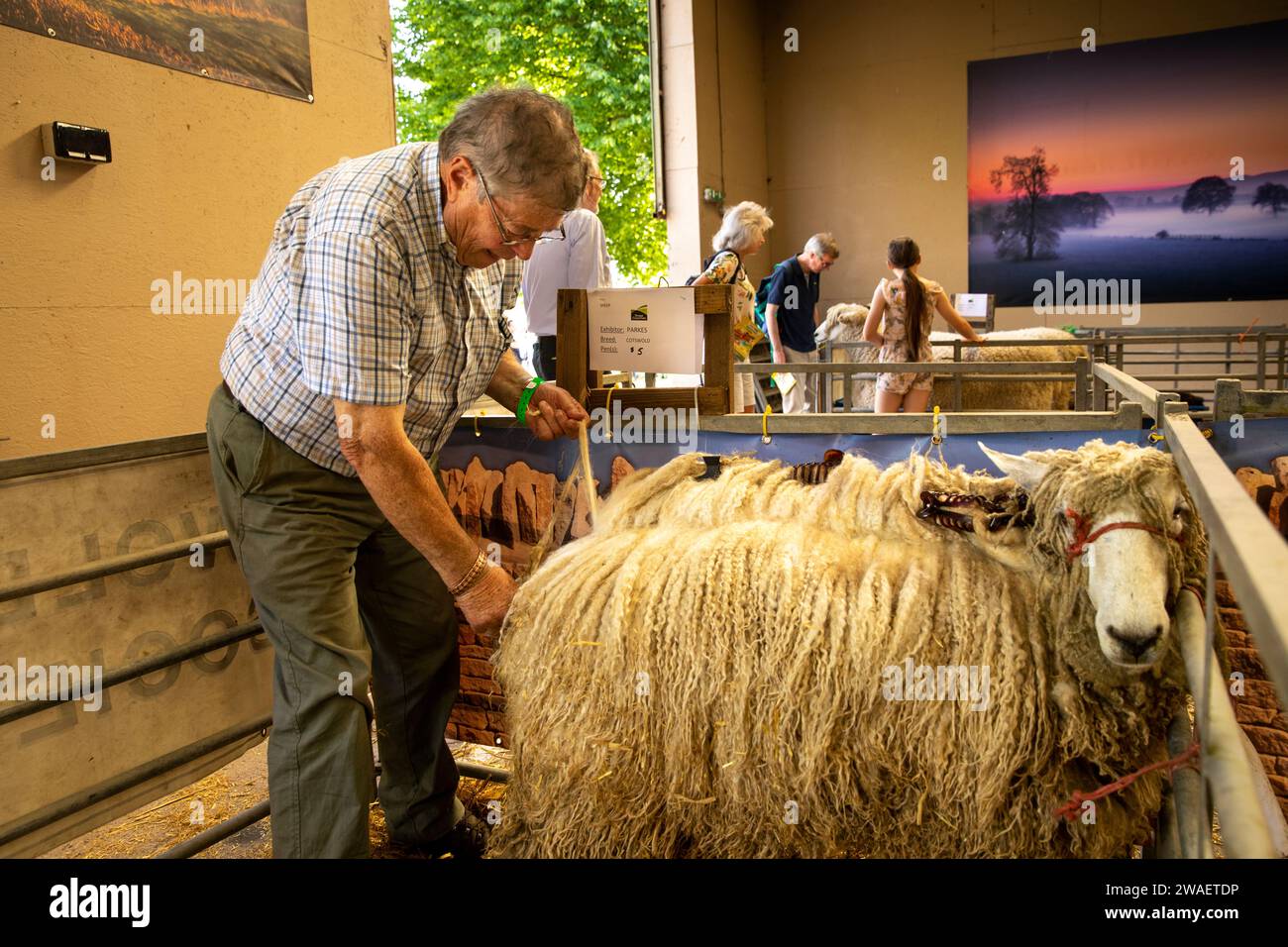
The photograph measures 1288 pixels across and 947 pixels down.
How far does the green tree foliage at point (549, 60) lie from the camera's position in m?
12.3

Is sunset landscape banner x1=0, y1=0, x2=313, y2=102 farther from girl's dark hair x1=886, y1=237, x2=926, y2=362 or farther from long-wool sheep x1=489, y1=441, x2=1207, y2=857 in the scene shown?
girl's dark hair x1=886, y1=237, x2=926, y2=362

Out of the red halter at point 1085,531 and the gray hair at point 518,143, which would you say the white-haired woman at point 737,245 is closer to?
the gray hair at point 518,143

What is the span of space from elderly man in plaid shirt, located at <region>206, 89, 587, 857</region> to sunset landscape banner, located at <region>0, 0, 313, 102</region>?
185 cm

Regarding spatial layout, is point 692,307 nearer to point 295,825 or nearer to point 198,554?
point 198,554

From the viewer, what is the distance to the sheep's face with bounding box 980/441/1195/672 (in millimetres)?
1560

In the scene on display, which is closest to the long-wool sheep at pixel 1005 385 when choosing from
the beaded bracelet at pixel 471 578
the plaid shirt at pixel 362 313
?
the plaid shirt at pixel 362 313

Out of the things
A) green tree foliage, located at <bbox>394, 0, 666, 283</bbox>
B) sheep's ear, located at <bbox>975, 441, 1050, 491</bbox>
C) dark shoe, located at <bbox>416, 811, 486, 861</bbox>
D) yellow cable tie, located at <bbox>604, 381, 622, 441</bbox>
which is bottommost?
dark shoe, located at <bbox>416, 811, 486, 861</bbox>

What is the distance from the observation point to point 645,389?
271 cm

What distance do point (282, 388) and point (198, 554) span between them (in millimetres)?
692

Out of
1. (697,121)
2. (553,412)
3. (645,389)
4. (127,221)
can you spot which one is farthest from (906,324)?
(697,121)

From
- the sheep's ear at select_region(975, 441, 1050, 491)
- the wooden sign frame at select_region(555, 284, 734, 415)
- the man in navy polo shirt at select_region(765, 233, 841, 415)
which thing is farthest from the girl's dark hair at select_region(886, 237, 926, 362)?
the sheep's ear at select_region(975, 441, 1050, 491)

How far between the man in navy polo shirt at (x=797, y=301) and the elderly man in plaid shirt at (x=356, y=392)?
451cm

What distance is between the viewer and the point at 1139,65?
10.5m

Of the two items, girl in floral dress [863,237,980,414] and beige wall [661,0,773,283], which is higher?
beige wall [661,0,773,283]
